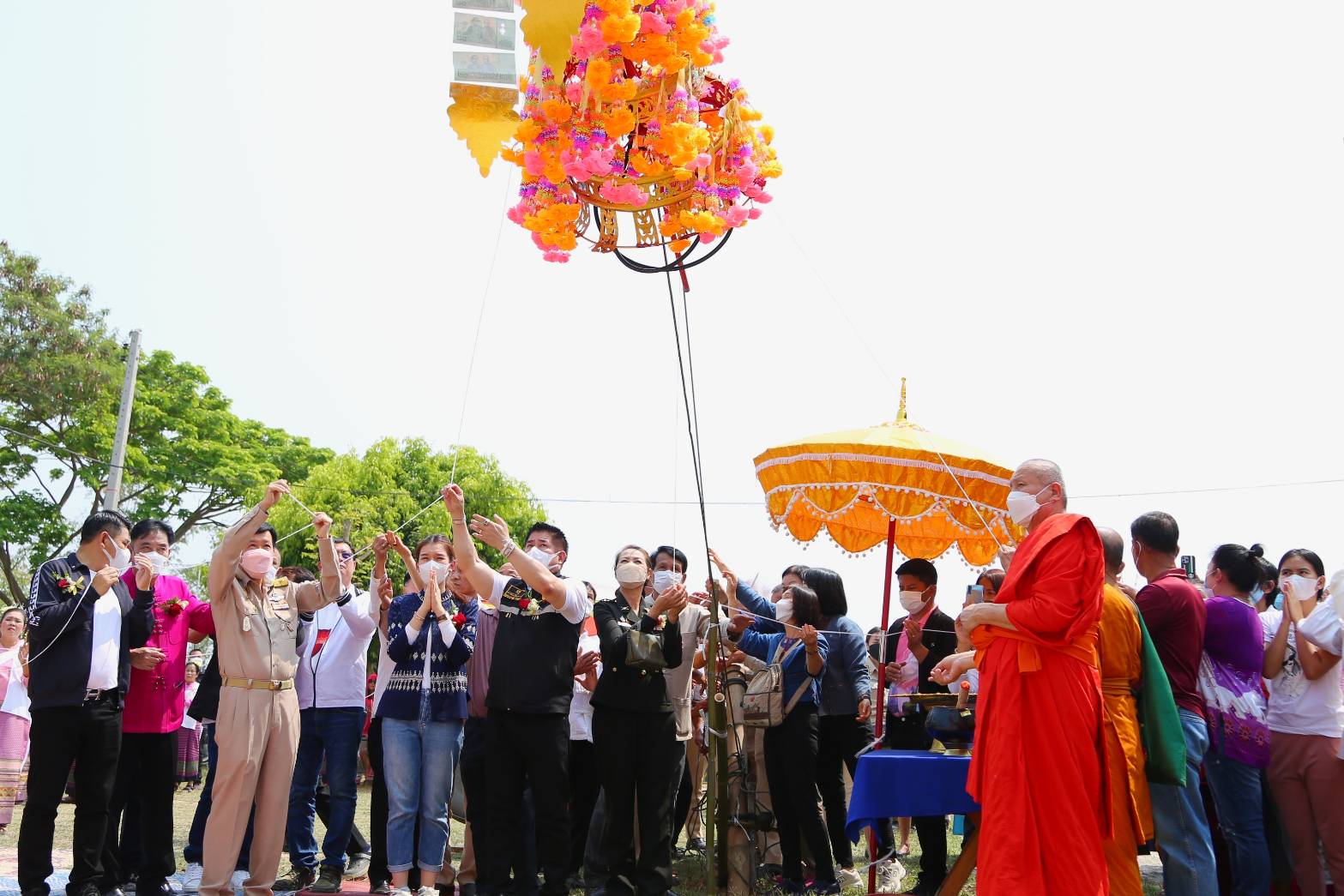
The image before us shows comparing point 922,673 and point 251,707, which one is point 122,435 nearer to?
point 251,707

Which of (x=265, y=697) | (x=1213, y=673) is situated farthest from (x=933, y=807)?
(x=265, y=697)

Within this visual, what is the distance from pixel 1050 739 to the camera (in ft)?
17.0

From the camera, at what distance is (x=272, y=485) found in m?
6.27

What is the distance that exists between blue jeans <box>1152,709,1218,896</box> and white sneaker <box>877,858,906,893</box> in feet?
7.41

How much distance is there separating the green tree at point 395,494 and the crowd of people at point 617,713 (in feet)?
55.8

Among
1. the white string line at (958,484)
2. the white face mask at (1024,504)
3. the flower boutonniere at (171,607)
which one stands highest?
the white string line at (958,484)

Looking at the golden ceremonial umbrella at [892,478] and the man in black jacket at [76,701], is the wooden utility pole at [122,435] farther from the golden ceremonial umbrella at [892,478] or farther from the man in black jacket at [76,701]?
the golden ceremonial umbrella at [892,478]

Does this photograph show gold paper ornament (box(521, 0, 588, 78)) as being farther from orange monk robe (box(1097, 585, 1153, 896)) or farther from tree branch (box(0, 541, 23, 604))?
tree branch (box(0, 541, 23, 604))

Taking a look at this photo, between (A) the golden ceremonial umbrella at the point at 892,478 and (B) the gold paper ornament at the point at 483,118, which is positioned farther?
(A) the golden ceremonial umbrella at the point at 892,478

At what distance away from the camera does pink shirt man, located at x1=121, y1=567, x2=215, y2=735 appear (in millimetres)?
6883

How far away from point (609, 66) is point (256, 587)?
12.1 ft

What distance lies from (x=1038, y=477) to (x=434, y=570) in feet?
12.2

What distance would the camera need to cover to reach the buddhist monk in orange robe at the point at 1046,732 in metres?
5.07

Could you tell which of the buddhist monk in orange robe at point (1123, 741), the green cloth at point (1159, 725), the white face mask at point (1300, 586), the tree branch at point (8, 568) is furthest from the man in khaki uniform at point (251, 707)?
the tree branch at point (8, 568)
